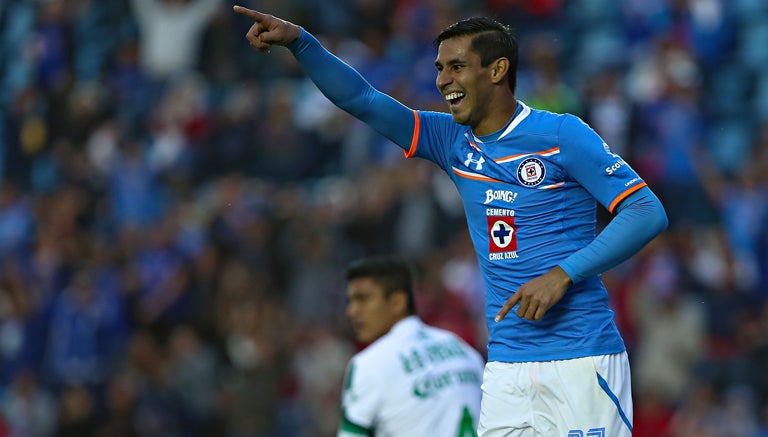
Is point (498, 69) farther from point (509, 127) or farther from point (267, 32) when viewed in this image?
point (267, 32)

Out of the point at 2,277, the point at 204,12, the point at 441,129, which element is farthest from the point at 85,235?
the point at 441,129

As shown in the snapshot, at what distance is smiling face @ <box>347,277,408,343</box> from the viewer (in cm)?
738

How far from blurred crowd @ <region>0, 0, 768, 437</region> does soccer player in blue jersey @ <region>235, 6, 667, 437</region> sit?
6451 millimetres

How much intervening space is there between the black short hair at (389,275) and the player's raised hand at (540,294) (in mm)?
2479

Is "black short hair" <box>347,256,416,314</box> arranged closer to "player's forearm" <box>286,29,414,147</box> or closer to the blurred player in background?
the blurred player in background

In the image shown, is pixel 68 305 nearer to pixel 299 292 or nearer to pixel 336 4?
pixel 299 292

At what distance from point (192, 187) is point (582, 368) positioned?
36.2 ft

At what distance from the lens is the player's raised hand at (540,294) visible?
4.88 meters

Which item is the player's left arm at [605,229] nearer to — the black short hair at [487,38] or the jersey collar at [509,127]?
the jersey collar at [509,127]

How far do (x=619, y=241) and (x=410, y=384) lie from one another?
7.64 ft

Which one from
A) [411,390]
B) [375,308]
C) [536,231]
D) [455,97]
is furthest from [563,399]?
[375,308]

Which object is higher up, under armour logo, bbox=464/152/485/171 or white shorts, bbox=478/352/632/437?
under armour logo, bbox=464/152/485/171

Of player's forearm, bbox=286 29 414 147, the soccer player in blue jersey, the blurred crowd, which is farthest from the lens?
the blurred crowd

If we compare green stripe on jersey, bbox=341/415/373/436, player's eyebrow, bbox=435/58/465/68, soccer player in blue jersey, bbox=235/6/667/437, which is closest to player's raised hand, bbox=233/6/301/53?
soccer player in blue jersey, bbox=235/6/667/437
